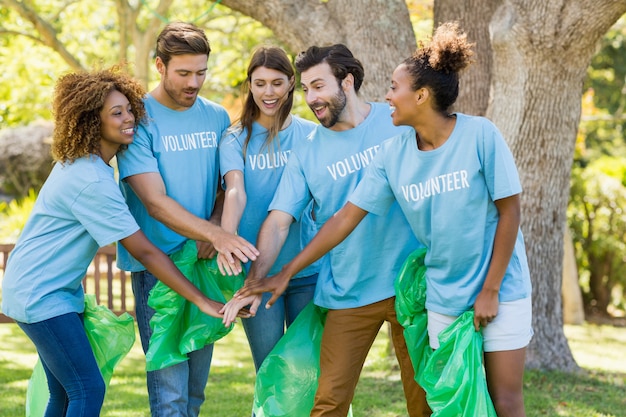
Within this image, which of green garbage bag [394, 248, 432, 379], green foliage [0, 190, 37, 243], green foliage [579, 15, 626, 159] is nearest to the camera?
green garbage bag [394, 248, 432, 379]

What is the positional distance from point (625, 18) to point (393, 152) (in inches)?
376

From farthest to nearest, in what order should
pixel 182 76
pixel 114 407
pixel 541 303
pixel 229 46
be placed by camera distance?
pixel 229 46 < pixel 541 303 < pixel 114 407 < pixel 182 76

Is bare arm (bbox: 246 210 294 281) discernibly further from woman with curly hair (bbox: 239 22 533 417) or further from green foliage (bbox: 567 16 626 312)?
green foliage (bbox: 567 16 626 312)

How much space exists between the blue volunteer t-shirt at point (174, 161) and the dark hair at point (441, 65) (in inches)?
39.7

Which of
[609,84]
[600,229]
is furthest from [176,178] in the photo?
[609,84]

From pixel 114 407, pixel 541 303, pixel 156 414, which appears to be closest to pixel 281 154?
pixel 156 414

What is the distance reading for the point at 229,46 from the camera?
12.5m

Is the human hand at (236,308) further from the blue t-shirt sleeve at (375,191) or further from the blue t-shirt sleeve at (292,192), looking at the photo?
the blue t-shirt sleeve at (375,191)

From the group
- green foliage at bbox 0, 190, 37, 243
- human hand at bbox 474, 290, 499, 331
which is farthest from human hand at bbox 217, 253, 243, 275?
green foliage at bbox 0, 190, 37, 243

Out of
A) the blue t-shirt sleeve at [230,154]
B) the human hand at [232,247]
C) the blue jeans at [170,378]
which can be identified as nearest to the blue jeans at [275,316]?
the blue jeans at [170,378]

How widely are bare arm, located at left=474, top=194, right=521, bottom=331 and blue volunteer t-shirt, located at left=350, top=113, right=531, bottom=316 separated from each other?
5 centimetres

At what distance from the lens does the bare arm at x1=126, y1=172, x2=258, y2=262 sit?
3.47 m

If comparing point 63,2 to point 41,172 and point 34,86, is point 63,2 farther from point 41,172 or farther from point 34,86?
point 41,172

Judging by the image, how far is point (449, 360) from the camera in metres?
3.24
